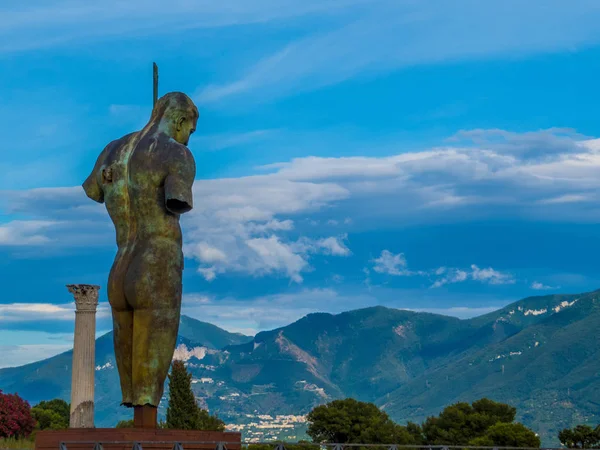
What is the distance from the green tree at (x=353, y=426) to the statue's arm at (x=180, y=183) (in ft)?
189

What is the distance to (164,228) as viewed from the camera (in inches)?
708

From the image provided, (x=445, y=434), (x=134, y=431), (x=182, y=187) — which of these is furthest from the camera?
(x=445, y=434)

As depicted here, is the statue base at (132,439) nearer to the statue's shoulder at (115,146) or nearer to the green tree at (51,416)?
→ the statue's shoulder at (115,146)

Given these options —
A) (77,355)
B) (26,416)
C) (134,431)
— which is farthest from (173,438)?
(26,416)

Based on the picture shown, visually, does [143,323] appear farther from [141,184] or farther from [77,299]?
[77,299]

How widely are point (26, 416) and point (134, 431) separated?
43400 millimetres

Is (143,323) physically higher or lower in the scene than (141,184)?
lower

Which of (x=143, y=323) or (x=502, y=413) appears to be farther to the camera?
(x=502, y=413)

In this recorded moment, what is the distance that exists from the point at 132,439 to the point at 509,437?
179ft

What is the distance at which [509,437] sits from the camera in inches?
2640

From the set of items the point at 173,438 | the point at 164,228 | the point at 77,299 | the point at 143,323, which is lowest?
the point at 173,438

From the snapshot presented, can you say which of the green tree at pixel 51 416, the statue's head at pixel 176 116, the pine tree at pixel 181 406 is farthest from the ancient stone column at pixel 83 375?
the green tree at pixel 51 416

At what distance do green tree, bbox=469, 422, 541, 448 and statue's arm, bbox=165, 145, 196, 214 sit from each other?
52.2 m

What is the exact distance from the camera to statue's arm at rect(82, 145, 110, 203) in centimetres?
1909
